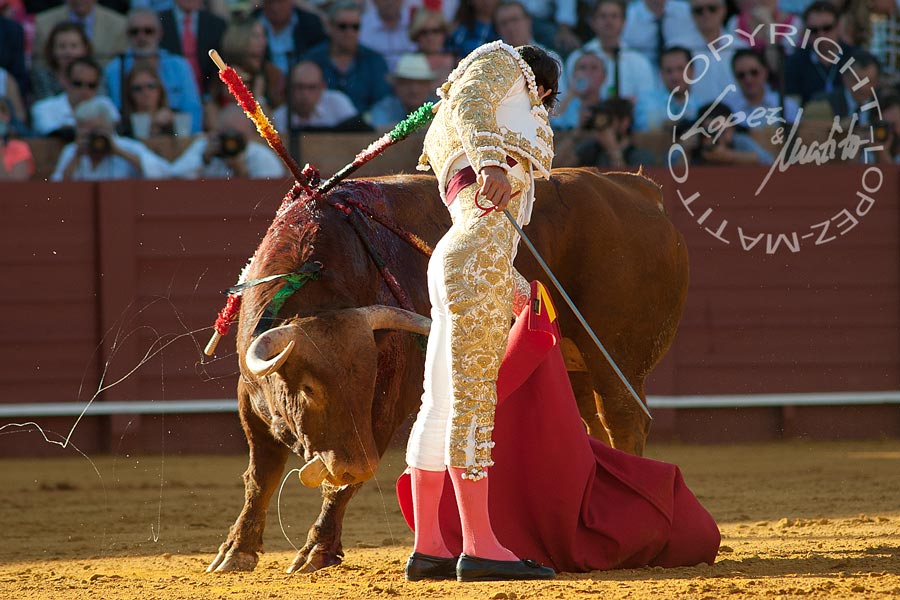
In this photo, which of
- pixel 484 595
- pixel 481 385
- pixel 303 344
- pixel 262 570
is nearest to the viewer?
pixel 484 595

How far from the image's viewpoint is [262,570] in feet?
10.5

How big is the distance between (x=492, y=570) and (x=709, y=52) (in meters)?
5.29

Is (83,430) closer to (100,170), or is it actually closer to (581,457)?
(100,170)

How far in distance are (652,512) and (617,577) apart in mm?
224

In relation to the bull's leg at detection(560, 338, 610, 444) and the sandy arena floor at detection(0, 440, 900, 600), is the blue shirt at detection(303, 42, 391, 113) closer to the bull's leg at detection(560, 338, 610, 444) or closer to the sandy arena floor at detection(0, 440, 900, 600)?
the sandy arena floor at detection(0, 440, 900, 600)

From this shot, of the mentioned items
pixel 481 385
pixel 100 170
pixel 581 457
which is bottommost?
pixel 581 457

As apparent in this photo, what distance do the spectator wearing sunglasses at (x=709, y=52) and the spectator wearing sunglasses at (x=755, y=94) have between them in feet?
0.20

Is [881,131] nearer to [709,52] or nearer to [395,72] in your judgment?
[709,52]

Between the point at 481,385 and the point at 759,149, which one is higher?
the point at 759,149

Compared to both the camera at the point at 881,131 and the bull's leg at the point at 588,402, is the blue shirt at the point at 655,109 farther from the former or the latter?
the bull's leg at the point at 588,402

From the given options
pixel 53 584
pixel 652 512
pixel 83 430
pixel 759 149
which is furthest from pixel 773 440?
pixel 53 584

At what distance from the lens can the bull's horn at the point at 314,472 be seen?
9.02 feet

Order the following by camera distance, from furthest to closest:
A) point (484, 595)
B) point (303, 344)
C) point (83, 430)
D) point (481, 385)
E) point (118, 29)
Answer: point (118, 29)
point (83, 430)
point (303, 344)
point (481, 385)
point (484, 595)

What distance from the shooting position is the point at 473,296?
8.41ft
